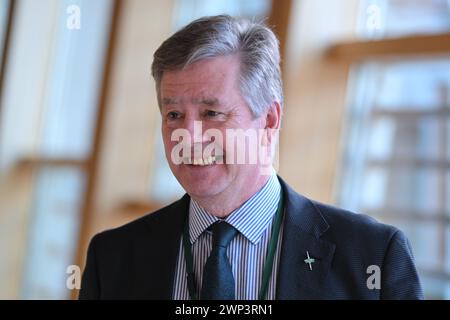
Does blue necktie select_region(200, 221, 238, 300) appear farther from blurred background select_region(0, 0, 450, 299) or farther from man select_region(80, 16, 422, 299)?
blurred background select_region(0, 0, 450, 299)

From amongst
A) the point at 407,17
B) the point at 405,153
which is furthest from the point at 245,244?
the point at 407,17

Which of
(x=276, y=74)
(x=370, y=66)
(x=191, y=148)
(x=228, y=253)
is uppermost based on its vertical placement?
(x=370, y=66)

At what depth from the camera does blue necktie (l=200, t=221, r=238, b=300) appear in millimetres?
1514

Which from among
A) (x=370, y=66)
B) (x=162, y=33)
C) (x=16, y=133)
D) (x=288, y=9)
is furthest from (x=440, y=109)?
(x=16, y=133)

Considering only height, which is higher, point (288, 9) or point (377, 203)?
point (288, 9)

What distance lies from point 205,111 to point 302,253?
1.22 feet

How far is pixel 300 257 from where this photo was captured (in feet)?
5.04

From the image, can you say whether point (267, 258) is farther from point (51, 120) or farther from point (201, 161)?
point (51, 120)

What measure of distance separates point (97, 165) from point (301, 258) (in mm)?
3027

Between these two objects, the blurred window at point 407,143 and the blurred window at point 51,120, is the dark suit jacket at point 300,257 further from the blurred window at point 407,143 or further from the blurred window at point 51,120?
the blurred window at point 51,120

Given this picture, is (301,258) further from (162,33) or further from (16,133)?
(16,133)

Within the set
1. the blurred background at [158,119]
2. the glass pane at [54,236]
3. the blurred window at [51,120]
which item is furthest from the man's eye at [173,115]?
the glass pane at [54,236]
